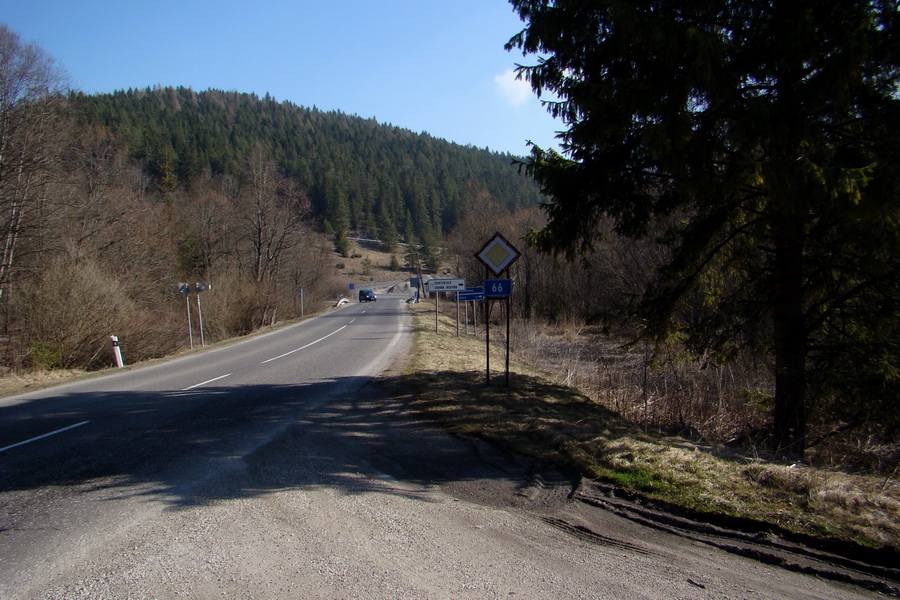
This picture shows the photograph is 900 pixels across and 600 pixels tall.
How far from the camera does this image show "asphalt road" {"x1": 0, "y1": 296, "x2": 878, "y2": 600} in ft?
11.4

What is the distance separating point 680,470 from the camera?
5324 mm

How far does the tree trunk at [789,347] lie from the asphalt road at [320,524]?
4.50 m

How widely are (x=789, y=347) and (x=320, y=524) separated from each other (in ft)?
23.6

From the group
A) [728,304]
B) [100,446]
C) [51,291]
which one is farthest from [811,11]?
[51,291]

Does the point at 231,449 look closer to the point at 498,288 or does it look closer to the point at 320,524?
the point at 320,524

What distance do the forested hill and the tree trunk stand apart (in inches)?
3241

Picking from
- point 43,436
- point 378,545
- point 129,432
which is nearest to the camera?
point 378,545

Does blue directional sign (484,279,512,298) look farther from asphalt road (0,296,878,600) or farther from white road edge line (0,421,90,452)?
white road edge line (0,421,90,452)

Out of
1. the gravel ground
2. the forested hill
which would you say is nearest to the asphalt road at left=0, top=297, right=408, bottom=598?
the gravel ground

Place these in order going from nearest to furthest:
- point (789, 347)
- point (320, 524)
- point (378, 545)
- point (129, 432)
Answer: point (378, 545), point (320, 524), point (129, 432), point (789, 347)

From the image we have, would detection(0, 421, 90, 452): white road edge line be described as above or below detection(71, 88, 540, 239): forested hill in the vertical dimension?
below

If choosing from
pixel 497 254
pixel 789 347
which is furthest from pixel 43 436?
pixel 789 347

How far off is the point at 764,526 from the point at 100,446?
23.4 ft

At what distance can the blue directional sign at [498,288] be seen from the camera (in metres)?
9.97
